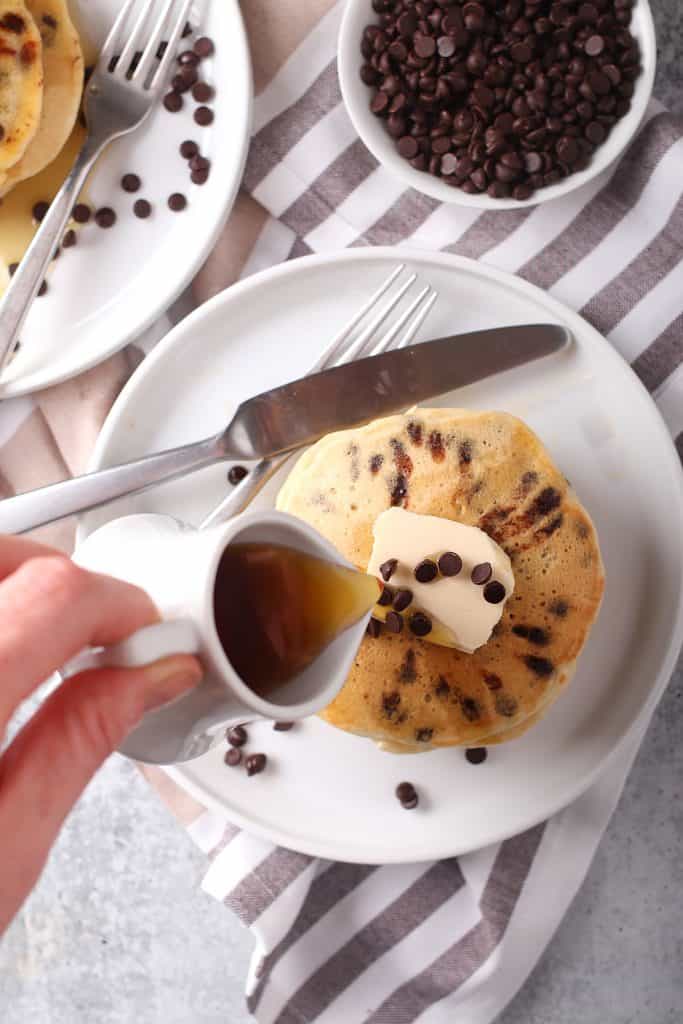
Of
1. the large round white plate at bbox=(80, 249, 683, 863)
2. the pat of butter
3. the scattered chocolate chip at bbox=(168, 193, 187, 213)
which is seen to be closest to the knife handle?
the large round white plate at bbox=(80, 249, 683, 863)

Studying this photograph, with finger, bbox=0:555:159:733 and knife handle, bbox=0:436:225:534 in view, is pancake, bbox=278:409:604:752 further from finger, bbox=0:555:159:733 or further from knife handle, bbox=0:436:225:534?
finger, bbox=0:555:159:733

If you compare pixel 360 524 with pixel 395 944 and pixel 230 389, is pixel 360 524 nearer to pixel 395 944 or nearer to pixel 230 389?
pixel 230 389

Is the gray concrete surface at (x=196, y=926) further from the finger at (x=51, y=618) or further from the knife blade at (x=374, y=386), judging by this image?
the finger at (x=51, y=618)

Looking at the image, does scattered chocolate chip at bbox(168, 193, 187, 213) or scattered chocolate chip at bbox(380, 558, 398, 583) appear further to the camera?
scattered chocolate chip at bbox(168, 193, 187, 213)

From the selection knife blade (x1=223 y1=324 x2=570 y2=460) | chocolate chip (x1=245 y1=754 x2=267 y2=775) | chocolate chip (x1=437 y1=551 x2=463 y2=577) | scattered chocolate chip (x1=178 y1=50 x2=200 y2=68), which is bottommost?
chocolate chip (x1=245 y1=754 x2=267 y2=775)

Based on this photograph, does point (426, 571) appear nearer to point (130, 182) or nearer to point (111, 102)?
point (130, 182)

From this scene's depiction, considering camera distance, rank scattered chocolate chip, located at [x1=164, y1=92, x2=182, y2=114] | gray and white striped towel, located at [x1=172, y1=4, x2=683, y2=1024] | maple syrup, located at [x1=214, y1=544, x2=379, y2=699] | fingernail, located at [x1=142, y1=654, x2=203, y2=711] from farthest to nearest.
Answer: scattered chocolate chip, located at [x1=164, y1=92, x2=182, y2=114], gray and white striped towel, located at [x1=172, y1=4, x2=683, y2=1024], maple syrup, located at [x1=214, y1=544, x2=379, y2=699], fingernail, located at [x1=142, y1=654, x2=203, y2=711]

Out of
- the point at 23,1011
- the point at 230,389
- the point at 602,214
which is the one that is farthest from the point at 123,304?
the point at 23,1011

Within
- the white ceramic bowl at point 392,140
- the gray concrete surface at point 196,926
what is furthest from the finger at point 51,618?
the gray concrete surface at point 196,926
